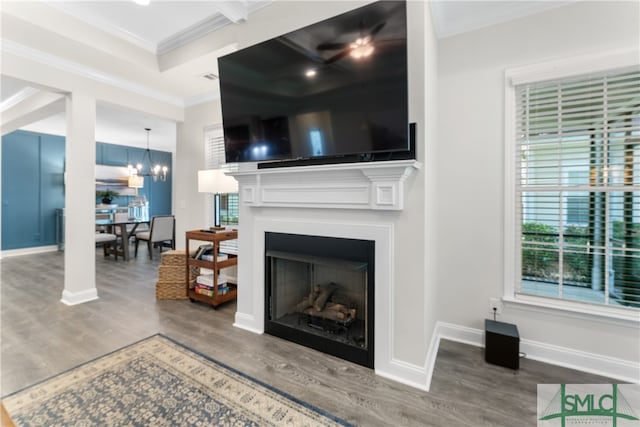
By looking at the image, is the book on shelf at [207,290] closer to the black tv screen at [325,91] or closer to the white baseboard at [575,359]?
the black tv screen at [325,91]

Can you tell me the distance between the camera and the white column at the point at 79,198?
317 centimetres

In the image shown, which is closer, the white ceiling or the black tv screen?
the black tv screen

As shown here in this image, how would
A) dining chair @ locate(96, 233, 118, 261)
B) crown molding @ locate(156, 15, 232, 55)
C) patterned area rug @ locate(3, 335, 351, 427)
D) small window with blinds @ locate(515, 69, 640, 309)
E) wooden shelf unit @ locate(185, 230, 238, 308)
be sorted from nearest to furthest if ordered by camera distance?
patterned area rug @ locate(3, 335, 351, 427), small window with blinds @ locate(515, 69, 640, 309), crown molding @ locate(156, 15, 232, 55), wooden shelf unit @ locate(185, 230, 238, 308), dining chair @ locate(96, 233, 118, 261)

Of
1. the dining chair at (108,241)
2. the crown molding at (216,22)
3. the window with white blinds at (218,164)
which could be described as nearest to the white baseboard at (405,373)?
the window with white blinds at (218,164)

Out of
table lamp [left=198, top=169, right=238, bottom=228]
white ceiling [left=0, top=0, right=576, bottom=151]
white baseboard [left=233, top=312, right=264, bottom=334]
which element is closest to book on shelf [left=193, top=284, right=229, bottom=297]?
white baseboard [left=233, top=312, right=264, bottom=334]

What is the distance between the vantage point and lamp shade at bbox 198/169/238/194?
317cm

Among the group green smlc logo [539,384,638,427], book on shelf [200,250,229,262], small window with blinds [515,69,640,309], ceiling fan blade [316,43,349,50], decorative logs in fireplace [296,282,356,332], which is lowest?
green smlc logo [539,384,638,427]

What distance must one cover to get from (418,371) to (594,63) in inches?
95.0

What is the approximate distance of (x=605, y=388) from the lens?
183cm

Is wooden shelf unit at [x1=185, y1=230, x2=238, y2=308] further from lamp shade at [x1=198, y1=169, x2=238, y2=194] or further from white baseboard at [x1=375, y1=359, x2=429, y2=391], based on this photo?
white baseboard at [x1=375, y1=359, x2=429, y2=391]

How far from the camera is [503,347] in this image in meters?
2.02

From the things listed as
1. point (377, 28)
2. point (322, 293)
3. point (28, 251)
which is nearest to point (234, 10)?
point (377, 28)

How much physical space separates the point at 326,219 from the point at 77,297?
10.2 ft

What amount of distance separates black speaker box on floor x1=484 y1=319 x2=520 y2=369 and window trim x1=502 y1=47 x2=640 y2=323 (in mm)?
297
